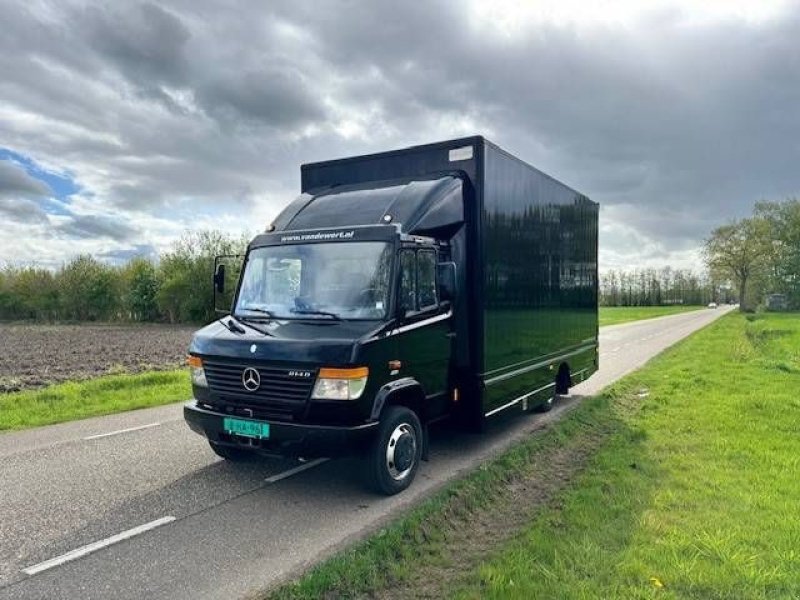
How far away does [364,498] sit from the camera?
5504mm

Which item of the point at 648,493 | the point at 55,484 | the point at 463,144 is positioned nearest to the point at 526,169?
the point at 463,144

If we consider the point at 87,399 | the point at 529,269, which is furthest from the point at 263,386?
the point at 87,399

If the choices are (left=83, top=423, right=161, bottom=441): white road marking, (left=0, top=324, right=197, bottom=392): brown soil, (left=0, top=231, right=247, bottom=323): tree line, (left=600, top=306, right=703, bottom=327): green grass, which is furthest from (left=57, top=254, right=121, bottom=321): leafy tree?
(left=83, top=423, right=161, bottom=441): white road marking

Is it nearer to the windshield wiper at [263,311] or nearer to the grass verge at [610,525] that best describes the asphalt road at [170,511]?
the grass verge at [610,525]

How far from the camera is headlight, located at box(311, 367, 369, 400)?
16.5 ft

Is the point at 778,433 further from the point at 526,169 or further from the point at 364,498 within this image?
the point at 364,498

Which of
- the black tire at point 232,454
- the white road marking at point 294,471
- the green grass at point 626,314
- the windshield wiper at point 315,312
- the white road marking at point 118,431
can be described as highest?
the windshield wiper at point 315,312

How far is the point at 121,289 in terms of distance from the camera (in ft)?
186

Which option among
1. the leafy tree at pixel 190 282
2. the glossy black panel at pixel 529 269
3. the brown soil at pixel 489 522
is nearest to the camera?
the brown soil at pixel 489 522

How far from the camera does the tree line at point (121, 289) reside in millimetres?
48344

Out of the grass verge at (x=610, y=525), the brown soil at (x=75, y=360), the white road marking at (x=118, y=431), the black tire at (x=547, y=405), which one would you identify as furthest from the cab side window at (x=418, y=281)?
the brown soil at (x=75, y=360)

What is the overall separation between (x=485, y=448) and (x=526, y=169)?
3.89 metres

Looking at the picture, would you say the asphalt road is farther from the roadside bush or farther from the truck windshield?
the roadside bush

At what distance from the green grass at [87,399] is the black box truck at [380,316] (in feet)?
15.5
